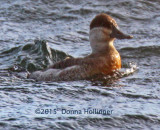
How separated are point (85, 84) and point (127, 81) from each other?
88 centimetres

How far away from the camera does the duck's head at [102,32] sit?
10906mm

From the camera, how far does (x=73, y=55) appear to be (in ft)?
41.3

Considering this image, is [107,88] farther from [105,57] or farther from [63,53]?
[63,53]

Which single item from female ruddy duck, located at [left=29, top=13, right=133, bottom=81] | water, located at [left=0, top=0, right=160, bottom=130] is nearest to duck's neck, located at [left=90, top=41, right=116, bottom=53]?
female ruddy duck, located at [left=29, top=13, right=133, bottom=81]

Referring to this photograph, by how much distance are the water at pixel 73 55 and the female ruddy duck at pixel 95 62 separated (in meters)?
0.24

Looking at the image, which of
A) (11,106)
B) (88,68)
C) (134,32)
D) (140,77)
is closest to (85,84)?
(88,68)

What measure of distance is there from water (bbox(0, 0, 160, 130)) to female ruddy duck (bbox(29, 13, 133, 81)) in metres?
0.24

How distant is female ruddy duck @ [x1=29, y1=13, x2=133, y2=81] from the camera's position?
34.2 feet

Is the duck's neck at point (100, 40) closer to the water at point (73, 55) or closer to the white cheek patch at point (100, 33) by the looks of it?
the white cheek patch at point (100, 33)

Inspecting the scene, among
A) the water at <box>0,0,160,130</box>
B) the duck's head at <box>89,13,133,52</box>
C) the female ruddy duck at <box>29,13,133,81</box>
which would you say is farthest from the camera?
the duck's head at <box>89,13,133,52</box>

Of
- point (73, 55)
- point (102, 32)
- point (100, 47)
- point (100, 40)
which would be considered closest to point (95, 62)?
point (100, 47)

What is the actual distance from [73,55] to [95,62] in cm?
220

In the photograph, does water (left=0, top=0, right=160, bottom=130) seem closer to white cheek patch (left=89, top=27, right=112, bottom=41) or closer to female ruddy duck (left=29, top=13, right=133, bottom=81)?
female ruddy duck (left=29, top=13, right=133, bottom=81)

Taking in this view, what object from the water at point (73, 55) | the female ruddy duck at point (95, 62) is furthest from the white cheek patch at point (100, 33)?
the water at point (73, 55)
